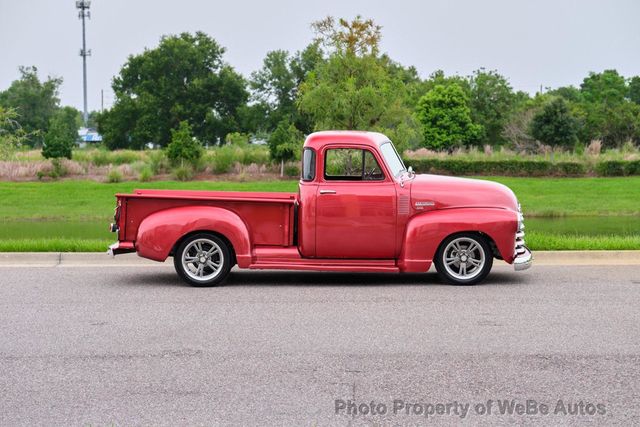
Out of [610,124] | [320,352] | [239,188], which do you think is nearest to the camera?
[320,352]

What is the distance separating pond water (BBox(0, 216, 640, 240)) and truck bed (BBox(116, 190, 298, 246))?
25.9 ft

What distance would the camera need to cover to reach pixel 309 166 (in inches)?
447

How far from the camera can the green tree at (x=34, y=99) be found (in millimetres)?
86500

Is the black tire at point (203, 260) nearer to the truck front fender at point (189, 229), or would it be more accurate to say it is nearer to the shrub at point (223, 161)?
the truck front fender at point (189, 229)

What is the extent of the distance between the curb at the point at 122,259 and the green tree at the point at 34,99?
74175mm

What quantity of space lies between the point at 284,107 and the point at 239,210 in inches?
2309

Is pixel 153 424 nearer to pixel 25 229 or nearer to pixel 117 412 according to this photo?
pixel 117 412

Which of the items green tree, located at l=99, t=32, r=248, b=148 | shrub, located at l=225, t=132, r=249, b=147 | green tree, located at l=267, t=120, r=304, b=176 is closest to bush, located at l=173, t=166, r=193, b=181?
green tree, located at l=267, t=120, r=304, b=176

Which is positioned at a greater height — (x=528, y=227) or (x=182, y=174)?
(x=182, y=174)

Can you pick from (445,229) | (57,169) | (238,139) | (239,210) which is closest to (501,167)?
(238,139)

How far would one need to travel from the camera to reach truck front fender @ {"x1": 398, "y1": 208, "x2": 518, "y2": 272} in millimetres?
10914

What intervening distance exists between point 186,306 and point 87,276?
111 inches

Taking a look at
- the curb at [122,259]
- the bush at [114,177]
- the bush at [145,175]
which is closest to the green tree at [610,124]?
the bush at [145,175]

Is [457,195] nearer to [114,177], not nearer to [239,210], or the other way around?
[239,210]
